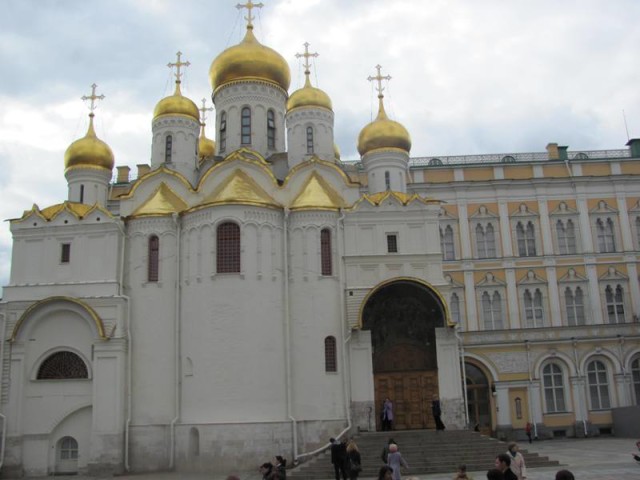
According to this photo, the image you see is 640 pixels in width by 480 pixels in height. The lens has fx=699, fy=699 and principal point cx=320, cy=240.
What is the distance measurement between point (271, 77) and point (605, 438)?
2156cm

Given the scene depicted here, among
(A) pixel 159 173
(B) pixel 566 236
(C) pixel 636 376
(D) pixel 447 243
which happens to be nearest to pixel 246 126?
(A) pixel 159 173

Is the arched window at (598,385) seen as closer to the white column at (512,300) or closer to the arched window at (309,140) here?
the white column at (512,300)

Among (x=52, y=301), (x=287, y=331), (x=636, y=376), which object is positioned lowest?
(x=636, y=376)

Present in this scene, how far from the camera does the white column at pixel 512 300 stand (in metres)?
34.1

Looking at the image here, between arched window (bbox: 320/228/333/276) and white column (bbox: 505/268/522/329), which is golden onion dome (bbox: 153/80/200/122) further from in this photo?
white column (bbox: 505/268/522/329)

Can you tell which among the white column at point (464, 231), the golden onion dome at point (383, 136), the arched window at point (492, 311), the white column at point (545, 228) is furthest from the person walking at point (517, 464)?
the white column at point (545, 228)

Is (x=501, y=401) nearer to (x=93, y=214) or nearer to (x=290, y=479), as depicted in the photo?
(x=290, y=479)

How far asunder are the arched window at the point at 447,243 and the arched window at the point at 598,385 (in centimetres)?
824

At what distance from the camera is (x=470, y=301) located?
34.3 meters

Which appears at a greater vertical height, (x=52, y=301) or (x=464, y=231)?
(x=464, y=231)

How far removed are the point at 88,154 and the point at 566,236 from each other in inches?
919

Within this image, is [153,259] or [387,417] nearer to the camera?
[387,417]

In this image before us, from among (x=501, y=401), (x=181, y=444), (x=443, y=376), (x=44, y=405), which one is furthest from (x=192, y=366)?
(x=501, y=401)

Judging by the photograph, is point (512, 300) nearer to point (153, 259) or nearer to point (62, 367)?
point (153, 259)
